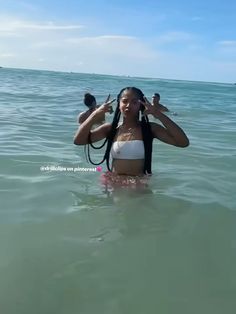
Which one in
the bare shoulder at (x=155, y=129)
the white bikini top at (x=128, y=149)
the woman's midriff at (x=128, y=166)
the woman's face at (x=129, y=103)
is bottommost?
the woman's midriff at (x=128, y=166)

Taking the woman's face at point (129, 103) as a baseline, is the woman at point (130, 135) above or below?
below

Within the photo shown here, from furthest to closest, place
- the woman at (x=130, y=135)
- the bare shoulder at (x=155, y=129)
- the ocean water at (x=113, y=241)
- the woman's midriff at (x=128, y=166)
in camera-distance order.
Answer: the woman's midriff at (x=128, y=166), the bare shoulder at (x=155, y=129), the woman at (x=130, y=135), the ocean water at (x=113, y=241)

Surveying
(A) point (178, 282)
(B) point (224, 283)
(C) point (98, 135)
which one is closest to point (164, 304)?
(A) point (178, 282)

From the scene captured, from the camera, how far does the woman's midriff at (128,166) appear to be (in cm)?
548

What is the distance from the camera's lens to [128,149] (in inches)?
213

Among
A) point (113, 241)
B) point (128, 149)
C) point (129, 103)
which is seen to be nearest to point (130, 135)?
point (128, 149)

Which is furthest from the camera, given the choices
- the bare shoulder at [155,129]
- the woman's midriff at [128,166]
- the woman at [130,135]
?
the woman's midriff at [128,166]

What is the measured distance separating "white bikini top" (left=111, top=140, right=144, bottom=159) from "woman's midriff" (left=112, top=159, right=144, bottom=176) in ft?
0.16

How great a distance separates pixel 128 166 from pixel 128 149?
0.70ft

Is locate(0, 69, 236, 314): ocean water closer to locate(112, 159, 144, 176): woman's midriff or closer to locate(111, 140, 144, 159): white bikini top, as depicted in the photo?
locate(112, 159, 144, 176): woman's midriff

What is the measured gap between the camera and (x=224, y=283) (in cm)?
355

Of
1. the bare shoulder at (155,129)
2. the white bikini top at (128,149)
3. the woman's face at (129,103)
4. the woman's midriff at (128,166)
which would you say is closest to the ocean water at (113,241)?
the woman's midriff at (128,166)

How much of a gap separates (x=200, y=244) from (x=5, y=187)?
8.80ft

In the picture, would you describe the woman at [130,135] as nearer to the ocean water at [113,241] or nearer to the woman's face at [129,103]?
the woman's face at [129,103]
